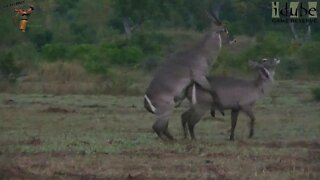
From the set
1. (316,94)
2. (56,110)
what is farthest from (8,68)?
(316,94)

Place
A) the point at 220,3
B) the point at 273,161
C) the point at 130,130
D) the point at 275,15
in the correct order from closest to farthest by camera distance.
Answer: the point at 273,161 → the point at 130,130 → the point at 275,15 → the point at 220,3

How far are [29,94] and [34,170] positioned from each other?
14646 mm

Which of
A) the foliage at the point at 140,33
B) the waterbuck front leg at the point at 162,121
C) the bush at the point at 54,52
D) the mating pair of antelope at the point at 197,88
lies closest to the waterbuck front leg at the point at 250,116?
the mating pair of antelope at the point at 197,88

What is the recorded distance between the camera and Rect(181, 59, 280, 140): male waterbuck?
51.0 ft

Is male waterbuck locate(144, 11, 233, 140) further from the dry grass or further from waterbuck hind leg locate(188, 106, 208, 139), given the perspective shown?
the dry grass

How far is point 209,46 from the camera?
51.8 ft

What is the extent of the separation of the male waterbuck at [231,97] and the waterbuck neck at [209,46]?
0.38m

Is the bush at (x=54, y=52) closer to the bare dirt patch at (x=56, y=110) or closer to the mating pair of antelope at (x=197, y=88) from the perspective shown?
the bare dirt patch at (x=56, y=110)

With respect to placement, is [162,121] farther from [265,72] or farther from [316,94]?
[316,94]

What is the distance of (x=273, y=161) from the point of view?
12148 mm

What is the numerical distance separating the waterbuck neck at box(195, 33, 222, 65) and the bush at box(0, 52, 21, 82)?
1218 cm

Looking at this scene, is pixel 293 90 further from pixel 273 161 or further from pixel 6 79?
pixel 273 161

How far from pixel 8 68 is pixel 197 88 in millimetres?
12989

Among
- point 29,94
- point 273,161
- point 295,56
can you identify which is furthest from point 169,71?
point 295,56
